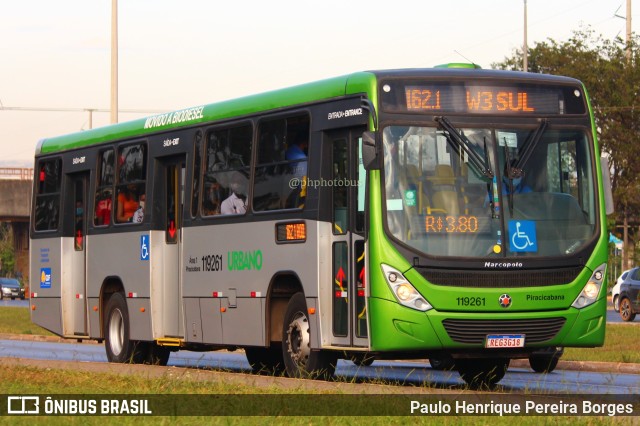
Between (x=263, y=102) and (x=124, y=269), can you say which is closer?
(x=263, y=102)

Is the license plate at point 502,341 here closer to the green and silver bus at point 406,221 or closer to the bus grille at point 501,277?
the green and silver bus at point 406,221

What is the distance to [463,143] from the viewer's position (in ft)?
50.4

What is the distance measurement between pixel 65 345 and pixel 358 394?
20.7 m

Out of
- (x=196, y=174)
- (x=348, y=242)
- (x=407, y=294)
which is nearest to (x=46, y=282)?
(x=196, y=174)

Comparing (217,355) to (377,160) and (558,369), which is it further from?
(377,160)

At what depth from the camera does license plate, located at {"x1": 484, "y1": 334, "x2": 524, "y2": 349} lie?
49.5ft

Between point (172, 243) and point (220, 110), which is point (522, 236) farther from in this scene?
point (172, 243)

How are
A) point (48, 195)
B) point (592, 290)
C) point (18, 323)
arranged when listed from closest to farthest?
point (592, 290) → point (48, 195) → point (18, 323)

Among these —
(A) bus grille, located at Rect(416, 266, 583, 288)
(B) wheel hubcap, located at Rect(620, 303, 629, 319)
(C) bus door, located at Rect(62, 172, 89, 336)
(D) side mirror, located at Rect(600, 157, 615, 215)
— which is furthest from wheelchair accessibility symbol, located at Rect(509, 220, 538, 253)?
(B) wheel hubcap, located at Rect(620, 303, 629, 319)

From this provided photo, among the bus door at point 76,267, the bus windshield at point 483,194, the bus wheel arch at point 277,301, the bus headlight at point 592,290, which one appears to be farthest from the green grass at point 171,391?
the bus door at point 76,267

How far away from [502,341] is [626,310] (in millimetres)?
26257

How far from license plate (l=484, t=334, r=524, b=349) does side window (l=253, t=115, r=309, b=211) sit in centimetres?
299

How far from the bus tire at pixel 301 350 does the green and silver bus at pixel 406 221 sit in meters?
0.02

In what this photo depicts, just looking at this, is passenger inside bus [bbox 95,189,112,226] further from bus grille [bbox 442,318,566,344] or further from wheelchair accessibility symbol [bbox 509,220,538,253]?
wheelchair accessibility symbol [bbox 509,220,538,253]
